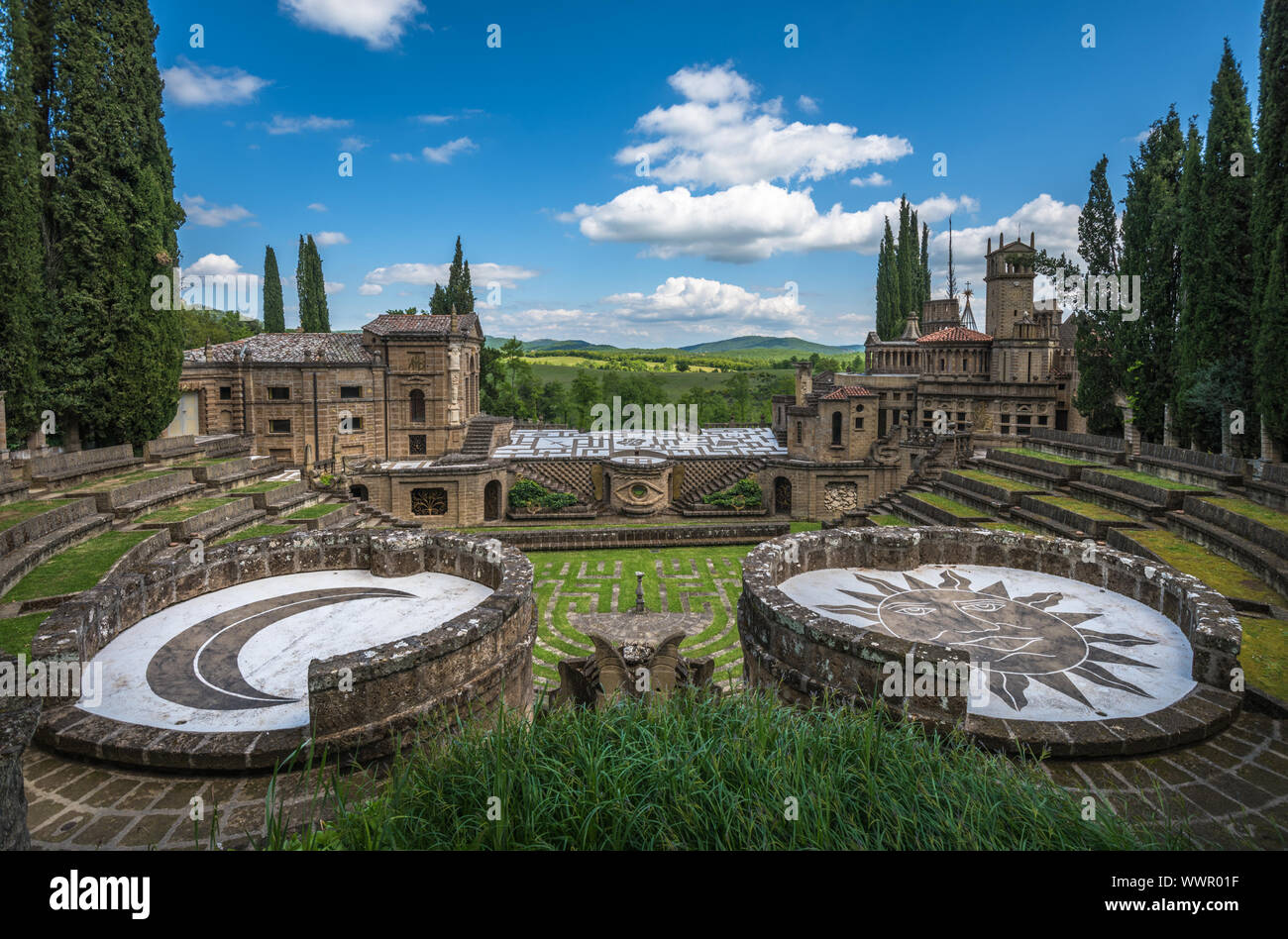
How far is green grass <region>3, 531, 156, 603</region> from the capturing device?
11969 millimetres

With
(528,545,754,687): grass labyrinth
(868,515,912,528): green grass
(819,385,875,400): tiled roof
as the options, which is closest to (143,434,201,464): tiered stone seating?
(528,545,754,687): grass labyrinth

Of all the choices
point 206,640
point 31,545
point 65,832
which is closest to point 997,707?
point 65,832

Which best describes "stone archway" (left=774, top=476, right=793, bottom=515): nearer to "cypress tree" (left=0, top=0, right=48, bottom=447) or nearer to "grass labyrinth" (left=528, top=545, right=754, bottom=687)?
"grass labyrinth" (left=528, top=545, right=754, bottom=687)

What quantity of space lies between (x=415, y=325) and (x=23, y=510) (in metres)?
27.2

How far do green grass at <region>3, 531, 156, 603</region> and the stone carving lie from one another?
9.38 metres

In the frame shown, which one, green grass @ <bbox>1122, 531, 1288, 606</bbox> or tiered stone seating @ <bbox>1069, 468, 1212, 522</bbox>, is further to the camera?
tiered stone seating @ <bbox>1069, 468, 1212, 522</bbox>

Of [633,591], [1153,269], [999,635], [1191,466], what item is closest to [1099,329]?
[1153,269]

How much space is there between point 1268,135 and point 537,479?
103ft

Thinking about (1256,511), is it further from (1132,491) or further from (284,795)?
(284,795)

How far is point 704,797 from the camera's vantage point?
467 cm

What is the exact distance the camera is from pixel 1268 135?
19141 mm

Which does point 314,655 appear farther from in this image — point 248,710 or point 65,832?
point 65,832

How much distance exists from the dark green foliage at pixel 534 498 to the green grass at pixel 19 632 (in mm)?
25705

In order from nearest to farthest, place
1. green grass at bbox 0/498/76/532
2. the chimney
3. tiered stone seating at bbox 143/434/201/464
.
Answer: green grass at bbox 0/498/76/532 < tiered stone seating at bbox 143/434/201/464 < the chimney
